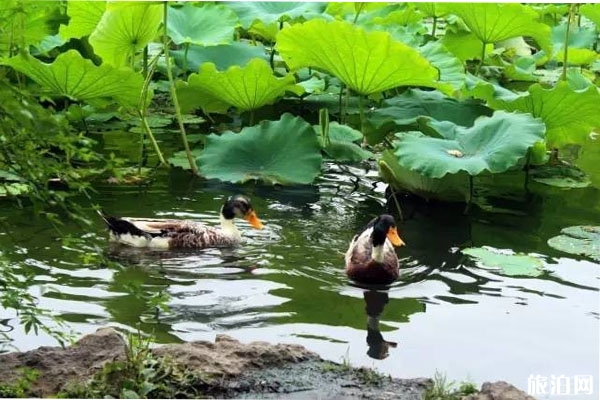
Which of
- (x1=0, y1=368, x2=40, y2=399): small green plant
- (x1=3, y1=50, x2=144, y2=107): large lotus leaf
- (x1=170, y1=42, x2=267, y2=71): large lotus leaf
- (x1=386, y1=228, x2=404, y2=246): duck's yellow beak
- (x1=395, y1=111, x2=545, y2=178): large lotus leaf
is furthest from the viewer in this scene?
A: (x1=170, y1=42, x2=267, y2=71): large lotus leaf

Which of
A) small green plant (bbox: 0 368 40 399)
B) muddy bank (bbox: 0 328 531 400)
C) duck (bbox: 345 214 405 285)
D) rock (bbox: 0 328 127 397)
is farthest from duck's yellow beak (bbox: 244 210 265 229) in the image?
small green plant (bbox: 0 368 40 399)

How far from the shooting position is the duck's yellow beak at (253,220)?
6.68 metres

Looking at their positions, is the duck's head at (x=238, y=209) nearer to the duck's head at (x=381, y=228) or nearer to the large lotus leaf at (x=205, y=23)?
the duck's head at (x=381, y=228)

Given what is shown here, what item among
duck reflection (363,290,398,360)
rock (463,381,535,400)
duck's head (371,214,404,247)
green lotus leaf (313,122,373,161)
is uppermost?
green lotus leaf (313,122,373,161)

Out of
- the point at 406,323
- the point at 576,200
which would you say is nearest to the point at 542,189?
the point at 576,200

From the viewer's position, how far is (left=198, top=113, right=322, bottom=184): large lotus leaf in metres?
7.34

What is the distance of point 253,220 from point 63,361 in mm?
2669

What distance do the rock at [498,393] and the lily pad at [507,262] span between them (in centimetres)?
201

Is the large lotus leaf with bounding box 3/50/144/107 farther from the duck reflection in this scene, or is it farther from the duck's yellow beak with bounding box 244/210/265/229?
the duck reflection

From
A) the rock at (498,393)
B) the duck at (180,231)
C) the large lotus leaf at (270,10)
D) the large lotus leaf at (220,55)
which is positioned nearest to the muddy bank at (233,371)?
the rock at (498,393)

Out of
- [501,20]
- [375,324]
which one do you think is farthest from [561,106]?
[375,324]

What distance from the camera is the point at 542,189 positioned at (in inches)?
309

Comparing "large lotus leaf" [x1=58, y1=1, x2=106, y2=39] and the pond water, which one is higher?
"large lotus leaf" [x1=58, y1=1, x2=106, y2=39]

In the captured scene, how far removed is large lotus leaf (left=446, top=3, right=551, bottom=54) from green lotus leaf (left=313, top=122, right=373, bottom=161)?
1351 millimetres
